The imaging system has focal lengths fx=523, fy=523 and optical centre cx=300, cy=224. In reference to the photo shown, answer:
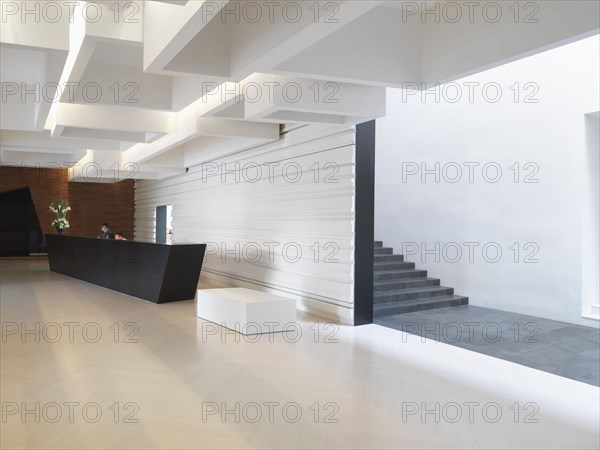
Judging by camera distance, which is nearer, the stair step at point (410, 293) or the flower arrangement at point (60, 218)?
the stair step at point (410, 293)

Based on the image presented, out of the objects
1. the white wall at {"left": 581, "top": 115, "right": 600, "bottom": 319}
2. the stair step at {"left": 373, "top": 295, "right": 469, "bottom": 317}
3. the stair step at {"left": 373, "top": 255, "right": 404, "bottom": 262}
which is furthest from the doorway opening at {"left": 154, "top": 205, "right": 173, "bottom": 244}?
the white wall at {"left": 581, "top": 115, "right": 600, "bottom": 319}

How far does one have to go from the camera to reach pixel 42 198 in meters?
18.3

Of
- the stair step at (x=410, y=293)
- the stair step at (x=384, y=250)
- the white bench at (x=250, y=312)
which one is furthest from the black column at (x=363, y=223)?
the stair step at (x=384, y=250)

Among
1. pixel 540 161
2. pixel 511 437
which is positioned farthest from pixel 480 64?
pixel 540 161

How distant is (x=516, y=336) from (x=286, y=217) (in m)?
4.06

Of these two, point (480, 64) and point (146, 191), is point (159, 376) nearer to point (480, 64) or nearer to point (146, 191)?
point (480, 64)

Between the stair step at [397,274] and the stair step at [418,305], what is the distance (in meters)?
0.71

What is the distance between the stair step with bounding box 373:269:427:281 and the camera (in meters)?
9.14

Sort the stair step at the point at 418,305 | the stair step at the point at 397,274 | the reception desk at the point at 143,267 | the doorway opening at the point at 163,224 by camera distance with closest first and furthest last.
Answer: the stair step at the point at 418,305
the reception desk at the point at 143,267
the stair step at the point at 397,274
the doorway opening at the point at 163,224

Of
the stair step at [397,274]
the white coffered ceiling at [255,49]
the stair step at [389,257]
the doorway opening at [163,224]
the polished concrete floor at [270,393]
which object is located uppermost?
the white coffered ceiling at [255,49]

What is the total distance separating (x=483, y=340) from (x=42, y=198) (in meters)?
16.5

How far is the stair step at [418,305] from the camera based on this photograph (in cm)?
818

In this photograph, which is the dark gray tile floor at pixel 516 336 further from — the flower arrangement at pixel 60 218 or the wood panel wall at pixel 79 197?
the wood panel wall at pixel 79 197

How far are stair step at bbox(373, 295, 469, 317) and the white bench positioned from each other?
1.77m
